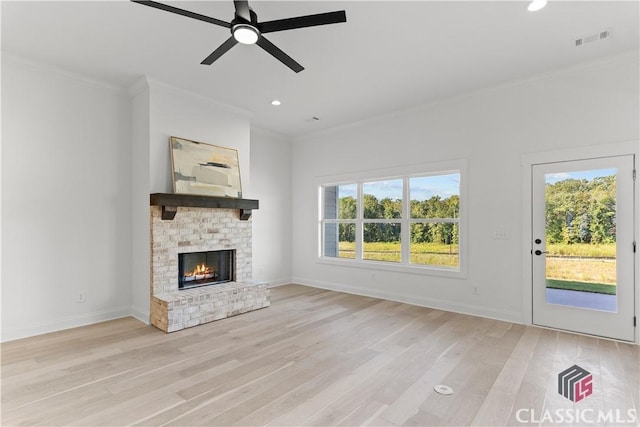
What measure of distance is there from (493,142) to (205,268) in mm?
4531

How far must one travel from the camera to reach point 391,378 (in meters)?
2.69

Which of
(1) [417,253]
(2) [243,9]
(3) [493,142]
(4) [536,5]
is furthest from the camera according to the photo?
(1) [417,253]

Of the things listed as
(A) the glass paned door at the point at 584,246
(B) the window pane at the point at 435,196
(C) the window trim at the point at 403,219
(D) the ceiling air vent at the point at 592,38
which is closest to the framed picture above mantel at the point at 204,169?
(C) the window trim at the point at 403,219

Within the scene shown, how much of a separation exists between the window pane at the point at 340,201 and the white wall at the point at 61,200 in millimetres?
3536

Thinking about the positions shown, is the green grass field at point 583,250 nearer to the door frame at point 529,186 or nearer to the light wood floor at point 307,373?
the door frame at point 529,186

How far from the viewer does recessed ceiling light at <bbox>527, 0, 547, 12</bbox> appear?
2.69 meters

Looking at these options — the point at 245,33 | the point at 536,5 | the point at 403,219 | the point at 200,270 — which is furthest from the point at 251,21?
the point at 403,219

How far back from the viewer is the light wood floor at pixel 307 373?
2205 mm

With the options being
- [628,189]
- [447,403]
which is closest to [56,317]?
[447,403]

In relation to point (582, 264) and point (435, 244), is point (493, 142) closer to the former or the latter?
point (435, 244)

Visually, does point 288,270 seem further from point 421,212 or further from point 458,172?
point 458,172

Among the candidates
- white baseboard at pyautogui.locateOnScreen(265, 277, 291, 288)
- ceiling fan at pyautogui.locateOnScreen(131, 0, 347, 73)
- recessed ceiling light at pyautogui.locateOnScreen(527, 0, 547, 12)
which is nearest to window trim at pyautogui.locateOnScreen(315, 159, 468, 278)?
white baseboard at pyautogui.locateOnScreen(265, 277, 291, 288)

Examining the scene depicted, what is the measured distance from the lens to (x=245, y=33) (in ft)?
8.38

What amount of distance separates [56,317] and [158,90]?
3109 millimetres
